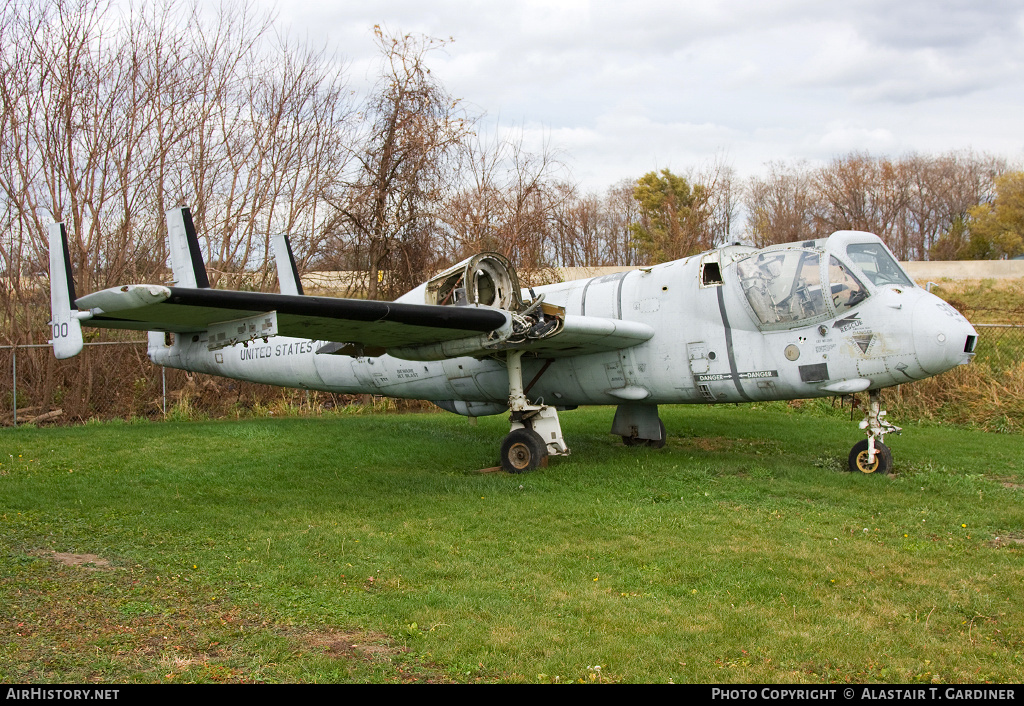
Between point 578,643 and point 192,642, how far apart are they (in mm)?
2577

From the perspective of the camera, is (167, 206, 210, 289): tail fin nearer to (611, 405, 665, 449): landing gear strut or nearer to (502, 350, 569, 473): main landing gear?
(502, 350, 569, 473): main landing gear

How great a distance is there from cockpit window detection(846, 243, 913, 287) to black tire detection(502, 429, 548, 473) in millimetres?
5195

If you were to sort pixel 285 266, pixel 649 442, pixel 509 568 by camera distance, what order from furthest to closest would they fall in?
1. pixel 285 266
2. pixel 649 442
3. pixel 509 568

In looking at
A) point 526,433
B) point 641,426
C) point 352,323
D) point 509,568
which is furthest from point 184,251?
point 509,568

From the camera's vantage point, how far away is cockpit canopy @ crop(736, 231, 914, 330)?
1034cm

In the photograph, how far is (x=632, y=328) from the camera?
37.1 ft

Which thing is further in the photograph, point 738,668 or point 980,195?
point 980,195

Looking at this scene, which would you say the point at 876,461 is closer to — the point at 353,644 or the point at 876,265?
the point at 876,265

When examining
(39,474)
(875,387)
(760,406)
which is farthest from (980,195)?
(39,474)

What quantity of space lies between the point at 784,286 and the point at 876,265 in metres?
1.26

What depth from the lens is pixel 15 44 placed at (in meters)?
19.1

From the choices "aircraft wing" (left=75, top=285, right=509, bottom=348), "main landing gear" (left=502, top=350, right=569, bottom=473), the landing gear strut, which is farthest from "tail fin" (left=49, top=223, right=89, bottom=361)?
the landing gear strut

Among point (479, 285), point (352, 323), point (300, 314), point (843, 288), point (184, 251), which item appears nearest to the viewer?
point (300, 314)

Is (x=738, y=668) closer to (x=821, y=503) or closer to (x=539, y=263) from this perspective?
(x=821, y=503)
